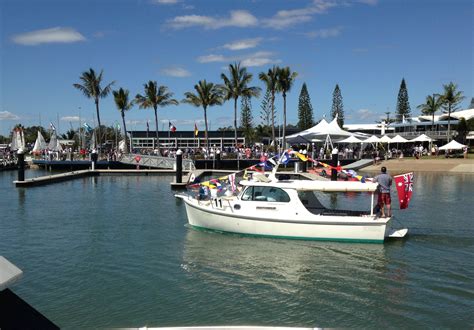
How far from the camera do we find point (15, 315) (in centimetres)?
363

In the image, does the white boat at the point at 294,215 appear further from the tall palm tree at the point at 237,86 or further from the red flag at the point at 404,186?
the tall palm tree at the point at 237,86

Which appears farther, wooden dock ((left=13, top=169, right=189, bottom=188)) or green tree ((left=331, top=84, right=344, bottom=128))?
green tree ((left=331, top=84, right=344, bottom=128))

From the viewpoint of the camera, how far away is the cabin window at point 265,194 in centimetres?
1619

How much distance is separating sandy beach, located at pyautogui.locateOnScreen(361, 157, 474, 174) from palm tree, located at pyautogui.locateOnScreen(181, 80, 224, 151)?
72.6 feet

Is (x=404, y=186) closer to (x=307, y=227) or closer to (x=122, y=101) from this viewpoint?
(x=307, y=227)

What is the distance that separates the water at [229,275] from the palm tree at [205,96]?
4070cm

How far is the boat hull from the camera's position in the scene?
1552 centimetres

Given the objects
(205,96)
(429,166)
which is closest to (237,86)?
(205,96)

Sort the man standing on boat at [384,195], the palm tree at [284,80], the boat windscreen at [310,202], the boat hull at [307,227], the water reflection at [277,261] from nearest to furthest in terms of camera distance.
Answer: the water reflection at [277,261] < the boat hull at [307,227] < the man standing on boat at [384,195] < the boat windscreen at [310,202] < the palm tree at [284,80]

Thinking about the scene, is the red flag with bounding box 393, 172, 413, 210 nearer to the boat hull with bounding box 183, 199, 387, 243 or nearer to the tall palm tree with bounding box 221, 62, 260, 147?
the boat hull with bounding box 183, 199, 387, 243

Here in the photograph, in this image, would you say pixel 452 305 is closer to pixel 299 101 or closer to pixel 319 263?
pixel 319 263

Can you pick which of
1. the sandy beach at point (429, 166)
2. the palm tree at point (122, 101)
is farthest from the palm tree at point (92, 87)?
the sandy beach at point (429, 166)

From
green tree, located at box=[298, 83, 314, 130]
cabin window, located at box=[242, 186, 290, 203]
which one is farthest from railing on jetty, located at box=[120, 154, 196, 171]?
green tree, located at box=[298, 83, 314, 130]

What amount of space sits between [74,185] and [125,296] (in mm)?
27454
